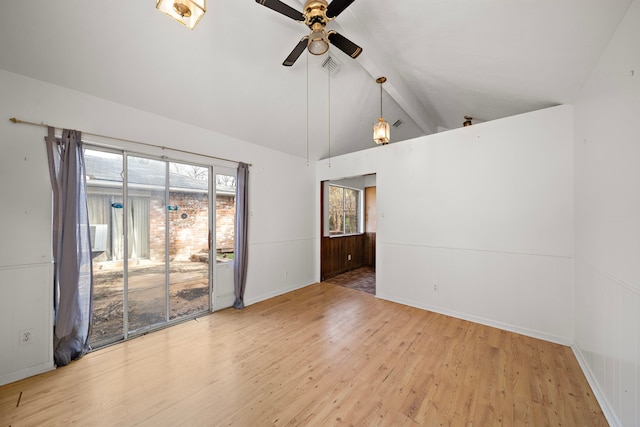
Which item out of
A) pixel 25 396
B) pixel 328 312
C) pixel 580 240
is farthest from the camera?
pixel 328 312

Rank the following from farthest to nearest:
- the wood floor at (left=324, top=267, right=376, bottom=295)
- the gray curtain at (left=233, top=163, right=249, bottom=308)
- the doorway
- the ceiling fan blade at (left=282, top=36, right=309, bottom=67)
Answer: the doorway → the wood floor at (left=324, top=267, right=376, bottom=295) → the gray curtain at (left=233, top=163, right=249, bottom=308) → the ceiling fan blade at (left=282, top=36, right=309, bottom=67)

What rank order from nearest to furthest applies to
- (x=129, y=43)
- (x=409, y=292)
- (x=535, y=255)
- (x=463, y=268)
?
(x=129, y=43) < (x=535, y=255) < (x=463, y=268) < (x=409, y=292)

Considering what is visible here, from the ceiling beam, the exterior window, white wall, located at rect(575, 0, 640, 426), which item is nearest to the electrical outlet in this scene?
the ceiling beam

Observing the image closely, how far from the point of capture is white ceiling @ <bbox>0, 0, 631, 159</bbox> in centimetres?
187

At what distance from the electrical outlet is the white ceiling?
202 centimetres

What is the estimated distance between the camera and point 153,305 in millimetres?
3088

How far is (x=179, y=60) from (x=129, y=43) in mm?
415

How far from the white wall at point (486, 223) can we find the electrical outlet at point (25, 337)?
4335 millimetres

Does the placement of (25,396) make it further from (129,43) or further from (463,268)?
(463,268)

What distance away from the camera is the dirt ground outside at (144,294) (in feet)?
8.90

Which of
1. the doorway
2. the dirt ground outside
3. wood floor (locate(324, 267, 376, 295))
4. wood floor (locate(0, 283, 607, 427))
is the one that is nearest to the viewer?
wood floor (locate(0, 283, 607, 427))

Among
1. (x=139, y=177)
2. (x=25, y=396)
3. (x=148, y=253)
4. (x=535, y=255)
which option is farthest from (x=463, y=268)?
(x=25, y=396)

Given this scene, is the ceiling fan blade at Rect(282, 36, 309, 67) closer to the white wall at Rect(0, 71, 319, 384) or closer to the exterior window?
the white wall at Rect(0, 71, 319, 384)

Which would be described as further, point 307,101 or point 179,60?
point 307,101
